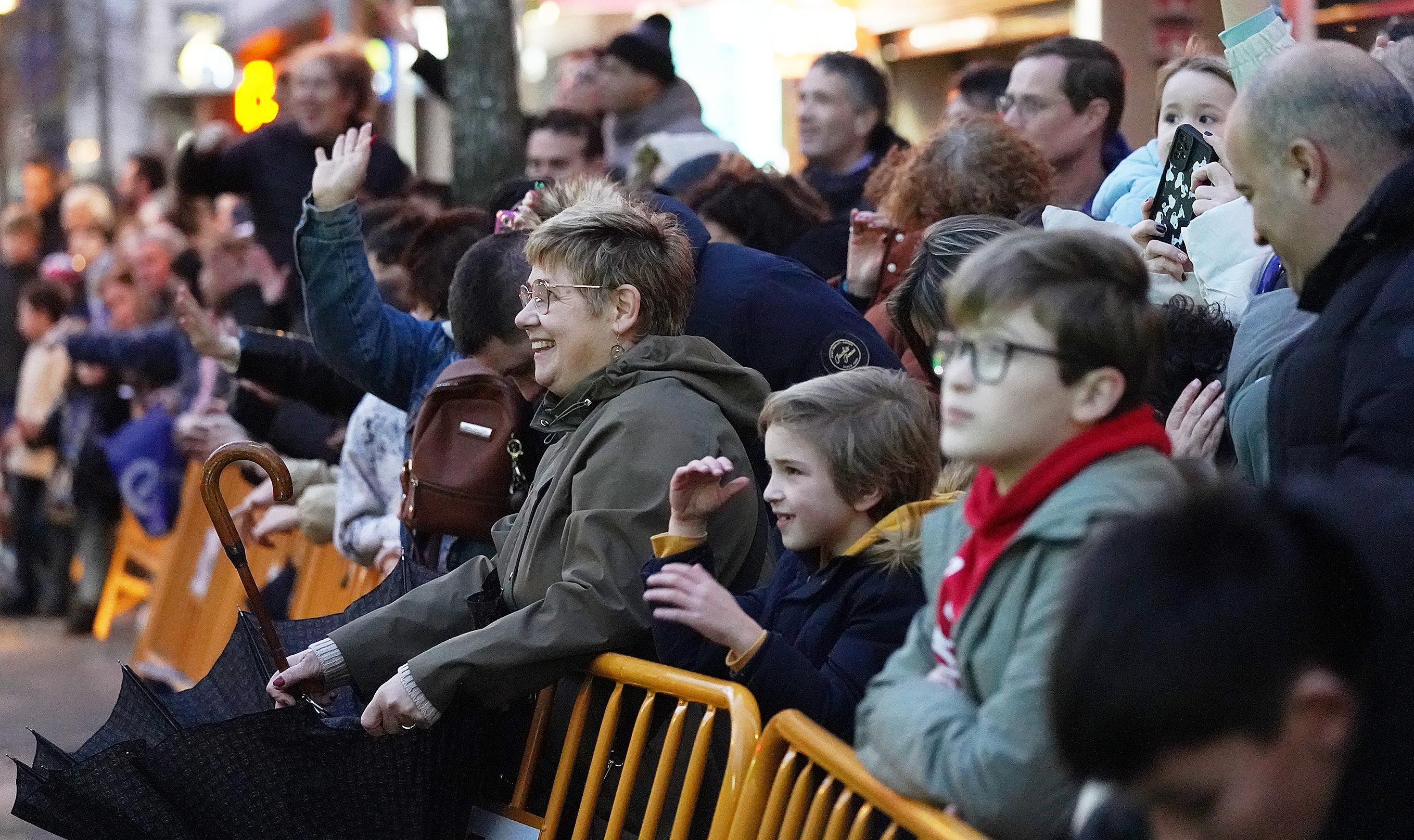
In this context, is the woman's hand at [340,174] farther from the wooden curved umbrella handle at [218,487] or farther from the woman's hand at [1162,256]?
the woman's hand at [1162,256]

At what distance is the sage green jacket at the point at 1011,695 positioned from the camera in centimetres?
260

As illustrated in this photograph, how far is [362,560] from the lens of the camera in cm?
630

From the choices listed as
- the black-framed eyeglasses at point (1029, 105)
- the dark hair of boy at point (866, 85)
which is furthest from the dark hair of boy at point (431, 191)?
the black-framed eyeglasses at point (1029, 105)

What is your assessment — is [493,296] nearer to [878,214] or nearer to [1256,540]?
[878,214]

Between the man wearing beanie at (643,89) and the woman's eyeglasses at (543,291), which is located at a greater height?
the man wearing beanie at (643,89)

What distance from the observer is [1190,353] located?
405 cm

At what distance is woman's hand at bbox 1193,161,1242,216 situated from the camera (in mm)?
4379

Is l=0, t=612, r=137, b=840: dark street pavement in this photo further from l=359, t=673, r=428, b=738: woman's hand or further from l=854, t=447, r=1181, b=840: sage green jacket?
l=854, t=447, r=1181, b=840: sage green jacket

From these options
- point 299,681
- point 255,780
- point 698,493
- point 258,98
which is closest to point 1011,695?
point 698,493

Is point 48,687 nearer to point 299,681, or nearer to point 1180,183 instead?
point 299,681

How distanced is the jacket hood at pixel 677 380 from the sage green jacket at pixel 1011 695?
1.57 metres

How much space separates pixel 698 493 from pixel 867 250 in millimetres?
1998

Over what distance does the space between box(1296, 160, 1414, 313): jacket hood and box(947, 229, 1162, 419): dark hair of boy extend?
44 cm

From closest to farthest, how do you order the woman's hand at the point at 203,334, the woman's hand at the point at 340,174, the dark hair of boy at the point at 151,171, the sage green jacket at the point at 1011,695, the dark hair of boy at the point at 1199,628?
the dark hair of boy at the point at 1199,628, the sage green jacket at the point at 1011,695, the woman's hand at the point at 340,174, the woman's hand at the point at 203,334, the dark hair of boy at the point at 151,171
